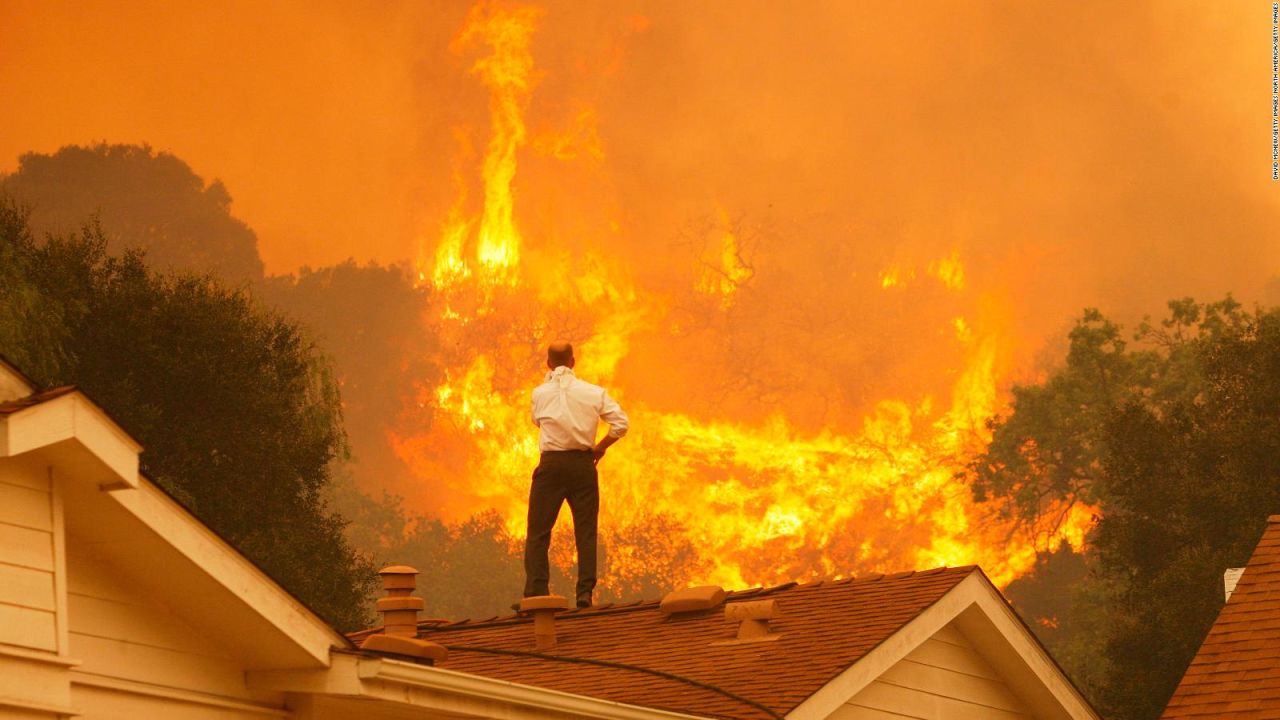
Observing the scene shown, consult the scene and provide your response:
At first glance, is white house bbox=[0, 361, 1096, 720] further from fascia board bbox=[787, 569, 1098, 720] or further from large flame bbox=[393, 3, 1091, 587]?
large flame bbox=[393, 3, 1091, 587]

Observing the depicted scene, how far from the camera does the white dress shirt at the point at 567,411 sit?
605 inches

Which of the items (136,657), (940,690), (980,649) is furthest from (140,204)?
(136,657)

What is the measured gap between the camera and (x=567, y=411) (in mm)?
15367

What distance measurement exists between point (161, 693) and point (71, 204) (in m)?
78.3

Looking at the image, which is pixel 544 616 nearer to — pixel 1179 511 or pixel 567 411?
pixel 567 411

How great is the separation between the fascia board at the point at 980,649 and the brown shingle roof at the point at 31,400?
5865 mm

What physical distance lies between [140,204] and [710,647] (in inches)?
2962

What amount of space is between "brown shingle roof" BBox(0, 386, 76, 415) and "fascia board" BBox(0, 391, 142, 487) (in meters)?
0.02

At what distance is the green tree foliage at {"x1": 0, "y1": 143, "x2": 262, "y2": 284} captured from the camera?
3275 inches

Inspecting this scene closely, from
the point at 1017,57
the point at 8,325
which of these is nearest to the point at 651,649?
the point at 8,325

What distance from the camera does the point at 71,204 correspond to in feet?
274

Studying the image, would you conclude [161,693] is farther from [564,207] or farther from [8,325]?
[564,207]

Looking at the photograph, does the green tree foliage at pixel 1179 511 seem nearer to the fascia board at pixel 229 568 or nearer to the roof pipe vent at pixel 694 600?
the roof pipe vent at pixel 694 600

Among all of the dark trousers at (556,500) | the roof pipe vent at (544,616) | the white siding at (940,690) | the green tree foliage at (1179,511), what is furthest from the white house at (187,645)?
the green tree foliage at (1179,511)
